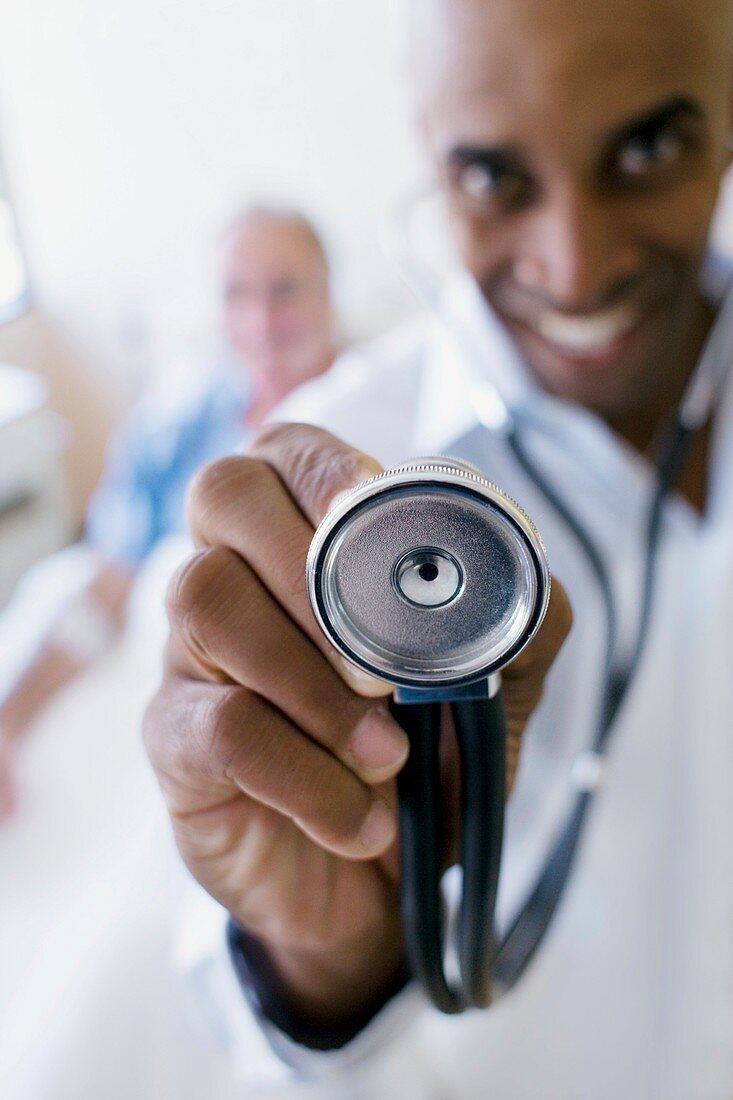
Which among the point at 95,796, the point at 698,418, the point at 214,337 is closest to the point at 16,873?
the point at 95,796

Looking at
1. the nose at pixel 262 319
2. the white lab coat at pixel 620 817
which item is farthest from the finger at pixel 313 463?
the nose at pixel 262 319

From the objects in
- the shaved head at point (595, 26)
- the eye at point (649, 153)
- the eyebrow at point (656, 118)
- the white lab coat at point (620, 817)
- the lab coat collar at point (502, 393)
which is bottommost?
the white lab coat at point (620, 817)

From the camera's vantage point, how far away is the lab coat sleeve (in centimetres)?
41

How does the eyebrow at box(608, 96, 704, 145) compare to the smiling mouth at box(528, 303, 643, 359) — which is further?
the smiling mouth at box(528, 303, 643, 359)

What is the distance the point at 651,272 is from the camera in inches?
24.8

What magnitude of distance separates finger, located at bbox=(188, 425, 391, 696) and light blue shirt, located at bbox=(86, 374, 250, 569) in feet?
0.67

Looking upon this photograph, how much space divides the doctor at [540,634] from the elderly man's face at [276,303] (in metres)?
0.06

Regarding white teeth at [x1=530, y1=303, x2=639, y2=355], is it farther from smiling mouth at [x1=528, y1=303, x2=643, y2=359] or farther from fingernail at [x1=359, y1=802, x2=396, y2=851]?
fingernail at [x1=359, y1=802, x2=396, y2=851]

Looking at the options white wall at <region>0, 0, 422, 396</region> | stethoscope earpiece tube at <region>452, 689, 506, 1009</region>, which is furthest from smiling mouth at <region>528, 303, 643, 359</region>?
stethoscope earpiece tube at <region>452, 689, 506, 1009</region>

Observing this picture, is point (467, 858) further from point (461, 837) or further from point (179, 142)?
point (179, 142)

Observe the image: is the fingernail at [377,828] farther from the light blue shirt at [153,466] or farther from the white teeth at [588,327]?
the white teeth at [588,327]

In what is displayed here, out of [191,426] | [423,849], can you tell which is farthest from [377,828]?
[191,426]

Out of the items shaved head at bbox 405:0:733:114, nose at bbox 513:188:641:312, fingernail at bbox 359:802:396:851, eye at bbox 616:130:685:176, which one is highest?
shaved head at bbox 405:0:733:114

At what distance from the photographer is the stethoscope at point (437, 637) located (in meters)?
0.20
